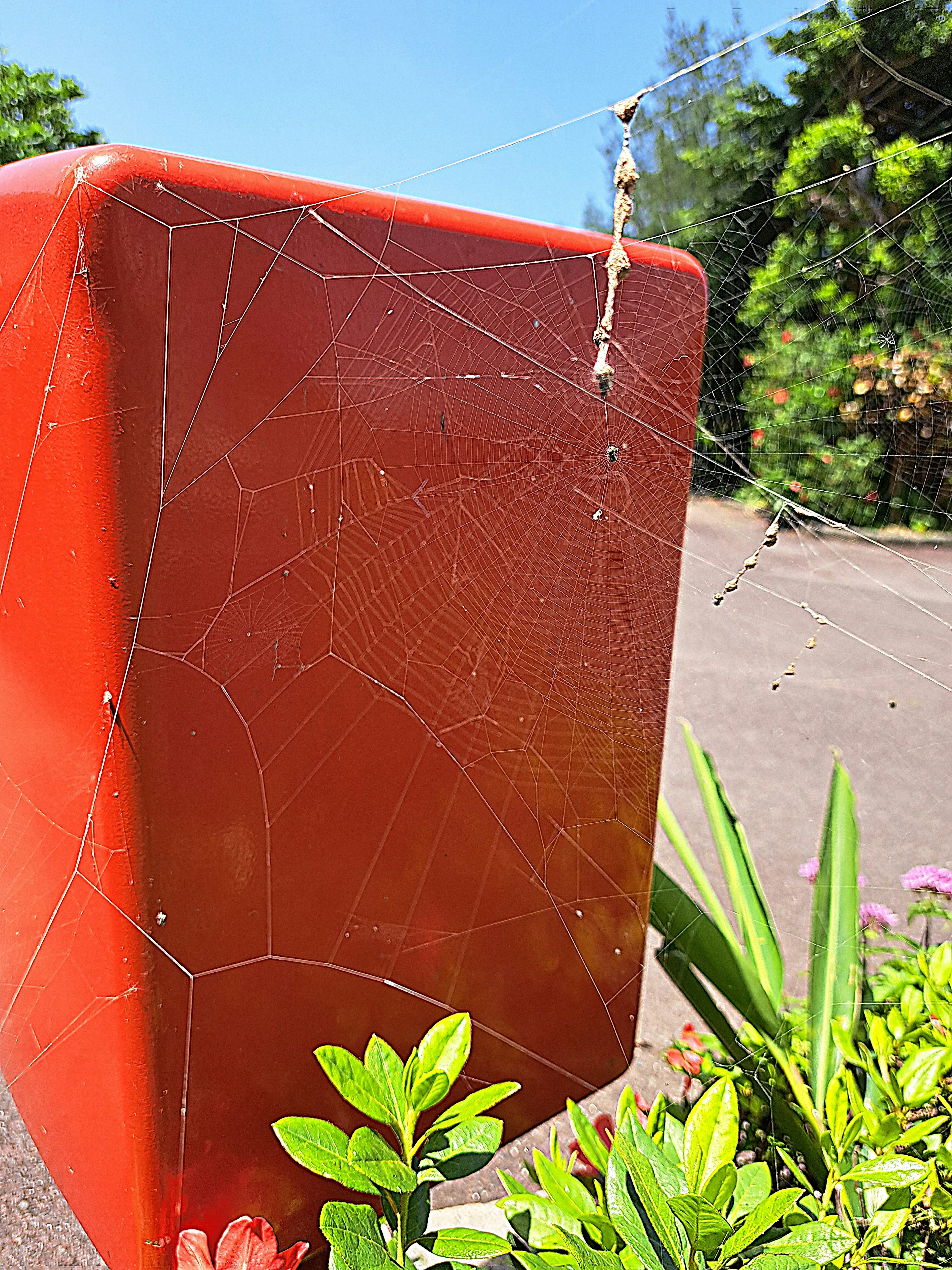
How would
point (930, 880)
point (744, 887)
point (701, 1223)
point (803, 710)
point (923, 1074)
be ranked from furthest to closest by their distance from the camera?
point (803, 710) < point (744, 887) < point (930, 880) < point (923, 1074) < point (701, 1223)

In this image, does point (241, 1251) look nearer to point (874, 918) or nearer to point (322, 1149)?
point (322, 1149)

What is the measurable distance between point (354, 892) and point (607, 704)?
333mm

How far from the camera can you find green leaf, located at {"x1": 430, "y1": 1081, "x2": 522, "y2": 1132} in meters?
0.69

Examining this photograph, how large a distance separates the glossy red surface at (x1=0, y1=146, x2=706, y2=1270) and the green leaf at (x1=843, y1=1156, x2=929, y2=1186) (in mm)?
442

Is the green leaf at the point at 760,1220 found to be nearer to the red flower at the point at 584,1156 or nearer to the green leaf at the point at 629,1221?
the green leaf at the point at 629,1221

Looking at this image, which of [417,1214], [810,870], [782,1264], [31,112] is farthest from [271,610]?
[31,112]

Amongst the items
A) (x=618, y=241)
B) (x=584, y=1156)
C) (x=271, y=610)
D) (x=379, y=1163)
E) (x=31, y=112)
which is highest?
(x=31, y=112)

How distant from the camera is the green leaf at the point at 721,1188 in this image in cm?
57

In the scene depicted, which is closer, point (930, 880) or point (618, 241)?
point (618, 241)

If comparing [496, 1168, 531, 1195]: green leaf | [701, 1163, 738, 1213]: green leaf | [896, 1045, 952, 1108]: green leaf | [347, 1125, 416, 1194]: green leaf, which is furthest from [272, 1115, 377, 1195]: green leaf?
[896, 1045, 952, 1108]: green leaf

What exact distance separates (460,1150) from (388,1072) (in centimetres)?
9

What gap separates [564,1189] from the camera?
2.30 ft

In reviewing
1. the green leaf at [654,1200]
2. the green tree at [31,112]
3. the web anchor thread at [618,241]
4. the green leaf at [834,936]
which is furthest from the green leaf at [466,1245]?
the green tree at [31,112]

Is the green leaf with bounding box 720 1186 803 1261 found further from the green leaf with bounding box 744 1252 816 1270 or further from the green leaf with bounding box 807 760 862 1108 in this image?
the green leaf with bounding box 807 760 862 1108
